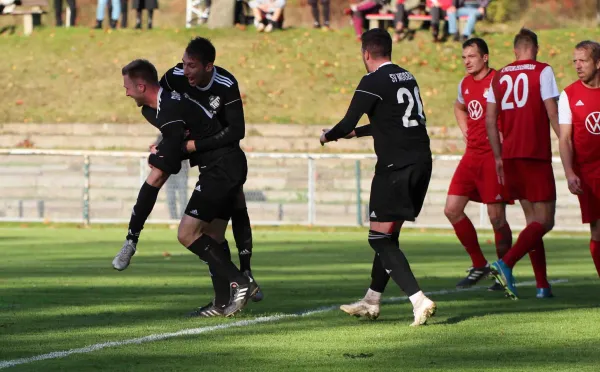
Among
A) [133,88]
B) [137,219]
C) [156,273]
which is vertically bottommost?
[156,273]

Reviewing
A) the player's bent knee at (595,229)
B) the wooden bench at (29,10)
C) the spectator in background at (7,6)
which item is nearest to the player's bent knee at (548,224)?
the player's bent knee at (595,229)

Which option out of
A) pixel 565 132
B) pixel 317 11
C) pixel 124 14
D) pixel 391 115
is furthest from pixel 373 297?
pixel 124 14

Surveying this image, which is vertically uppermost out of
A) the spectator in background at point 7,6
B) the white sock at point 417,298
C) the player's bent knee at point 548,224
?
the spectator in background at point 7,6

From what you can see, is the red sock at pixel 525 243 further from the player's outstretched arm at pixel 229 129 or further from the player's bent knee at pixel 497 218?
the player's outstretched arm at pixel 229 129

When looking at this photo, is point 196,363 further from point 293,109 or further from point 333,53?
point 333,53

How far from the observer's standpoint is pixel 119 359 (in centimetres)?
798

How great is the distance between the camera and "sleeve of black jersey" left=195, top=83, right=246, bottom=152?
10312mm

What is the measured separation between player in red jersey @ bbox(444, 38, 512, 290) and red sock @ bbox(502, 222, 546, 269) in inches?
41.4

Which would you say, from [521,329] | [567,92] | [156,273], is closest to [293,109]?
[156,273]

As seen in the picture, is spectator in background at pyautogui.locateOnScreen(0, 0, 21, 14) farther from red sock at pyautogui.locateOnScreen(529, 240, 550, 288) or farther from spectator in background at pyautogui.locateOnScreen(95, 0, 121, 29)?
red sock at pyautogui.locateOnScreen(529, 240, 550, 288)

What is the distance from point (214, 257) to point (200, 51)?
151 centimetres

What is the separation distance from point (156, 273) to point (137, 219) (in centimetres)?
413

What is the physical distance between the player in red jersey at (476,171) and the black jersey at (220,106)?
3.35 meters

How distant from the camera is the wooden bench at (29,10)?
3438 centimetres
